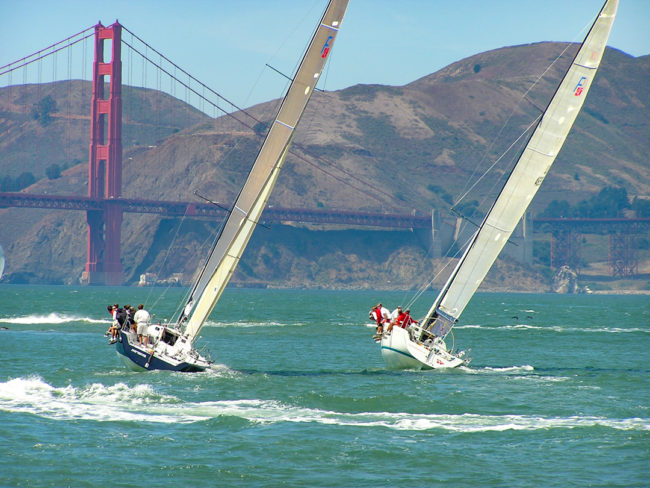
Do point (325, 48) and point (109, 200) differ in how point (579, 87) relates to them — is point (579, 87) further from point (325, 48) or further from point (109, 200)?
point (109, 200)

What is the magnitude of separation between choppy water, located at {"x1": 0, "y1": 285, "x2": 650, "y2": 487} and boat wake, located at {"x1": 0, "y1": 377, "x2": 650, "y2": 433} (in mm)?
35

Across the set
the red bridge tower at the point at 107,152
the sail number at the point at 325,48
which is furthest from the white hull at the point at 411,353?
the red bridge tower at the point at 107,152

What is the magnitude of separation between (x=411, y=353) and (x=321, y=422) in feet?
20.7

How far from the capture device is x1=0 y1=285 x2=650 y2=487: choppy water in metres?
13.6

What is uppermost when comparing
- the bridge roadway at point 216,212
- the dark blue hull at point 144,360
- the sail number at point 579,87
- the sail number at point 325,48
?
the bridge roadway at point 216,212

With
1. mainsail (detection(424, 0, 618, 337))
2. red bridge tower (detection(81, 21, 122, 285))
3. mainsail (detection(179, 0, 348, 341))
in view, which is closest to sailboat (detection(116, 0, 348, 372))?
mainsail (detection(179, 0, 348, 341))

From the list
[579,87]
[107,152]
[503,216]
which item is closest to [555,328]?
[503,216]

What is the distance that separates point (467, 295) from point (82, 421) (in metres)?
10.5

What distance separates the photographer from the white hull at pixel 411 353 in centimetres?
2284

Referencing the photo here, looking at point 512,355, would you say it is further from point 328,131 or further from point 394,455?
point 328,131

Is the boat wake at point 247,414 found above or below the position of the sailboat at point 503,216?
below

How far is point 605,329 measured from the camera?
1860 inches

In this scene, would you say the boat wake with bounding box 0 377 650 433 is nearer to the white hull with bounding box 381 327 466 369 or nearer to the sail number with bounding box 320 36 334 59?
the white hull with bounding box 381 327 466 369

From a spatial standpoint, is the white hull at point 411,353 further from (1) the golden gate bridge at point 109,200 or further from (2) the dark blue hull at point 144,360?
(1) the golden gate bridge at point 109,200
